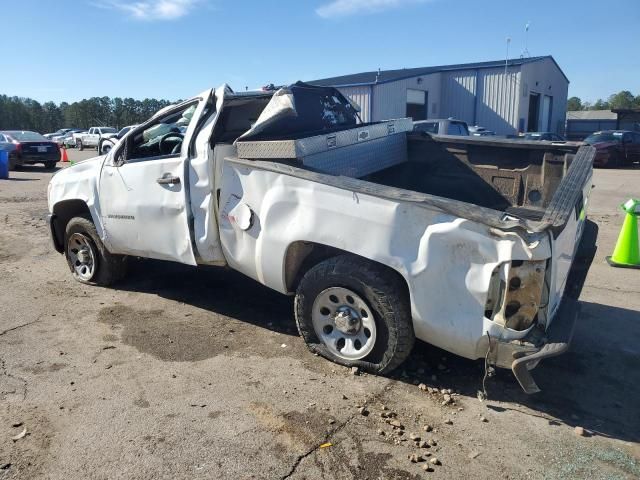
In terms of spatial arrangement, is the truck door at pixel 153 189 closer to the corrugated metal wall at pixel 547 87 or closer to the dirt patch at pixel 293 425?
the dirt patch at pixel 293 425

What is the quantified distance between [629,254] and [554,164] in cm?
286

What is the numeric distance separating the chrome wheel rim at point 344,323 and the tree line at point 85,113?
66.4m

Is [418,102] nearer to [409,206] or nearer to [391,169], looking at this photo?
[391,169]

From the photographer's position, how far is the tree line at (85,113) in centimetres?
6631

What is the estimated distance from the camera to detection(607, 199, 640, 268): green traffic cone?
23.3 ft

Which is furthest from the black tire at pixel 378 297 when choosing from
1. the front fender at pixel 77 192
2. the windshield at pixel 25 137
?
the windshield at pixel 25 137

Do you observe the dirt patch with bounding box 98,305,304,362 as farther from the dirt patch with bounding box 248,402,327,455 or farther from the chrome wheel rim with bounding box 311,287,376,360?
the dirt patch with bounding box 248,402,327,455

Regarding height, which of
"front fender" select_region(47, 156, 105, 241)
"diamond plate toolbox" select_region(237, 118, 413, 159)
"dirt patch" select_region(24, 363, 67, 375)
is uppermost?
"diamond plate toolbox" select_region(237, 118, 413, 159)

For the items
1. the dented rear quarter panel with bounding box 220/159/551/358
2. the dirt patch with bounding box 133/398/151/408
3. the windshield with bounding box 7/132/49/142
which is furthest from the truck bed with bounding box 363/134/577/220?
the windshield with bounding box 7/132/49/142

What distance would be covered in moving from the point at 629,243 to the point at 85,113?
6997 centimetres

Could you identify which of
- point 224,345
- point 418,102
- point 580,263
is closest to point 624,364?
point 580,263

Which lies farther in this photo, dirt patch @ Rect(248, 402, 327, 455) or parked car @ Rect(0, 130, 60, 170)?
parked car @ Rect(0, 130, 60, 170)

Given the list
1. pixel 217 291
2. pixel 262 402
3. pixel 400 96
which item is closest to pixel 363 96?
pixel 400 96

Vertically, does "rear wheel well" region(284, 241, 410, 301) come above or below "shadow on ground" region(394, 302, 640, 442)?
above
